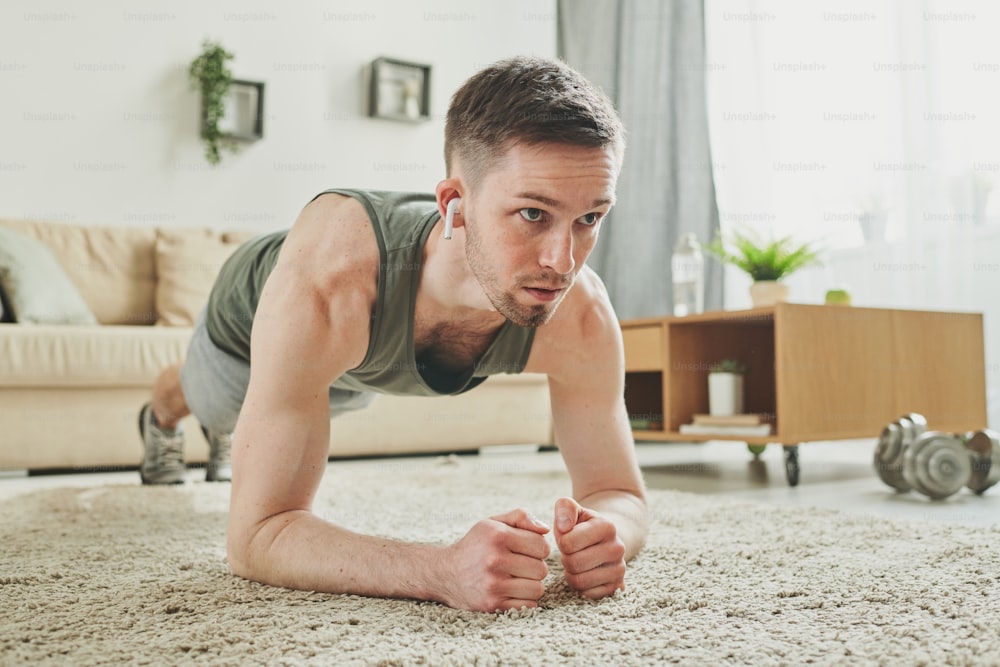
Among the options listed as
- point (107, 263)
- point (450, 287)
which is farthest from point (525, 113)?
point (107, 263)

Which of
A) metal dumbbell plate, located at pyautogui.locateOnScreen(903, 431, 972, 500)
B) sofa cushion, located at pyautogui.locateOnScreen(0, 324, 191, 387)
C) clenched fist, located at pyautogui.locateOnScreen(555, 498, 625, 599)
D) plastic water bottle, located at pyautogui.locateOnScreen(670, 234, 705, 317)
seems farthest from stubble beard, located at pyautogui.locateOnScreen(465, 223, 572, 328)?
plastic water bottle, located at pyautogui.locateOnScreen(670, 234, 705, 317)

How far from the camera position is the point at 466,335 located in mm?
1271

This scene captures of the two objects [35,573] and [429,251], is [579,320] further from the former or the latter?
[35,573]

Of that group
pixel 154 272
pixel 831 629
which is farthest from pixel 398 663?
pixel 154 272

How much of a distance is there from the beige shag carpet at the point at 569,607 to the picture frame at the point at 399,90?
9.86 feet

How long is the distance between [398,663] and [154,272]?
123 inches

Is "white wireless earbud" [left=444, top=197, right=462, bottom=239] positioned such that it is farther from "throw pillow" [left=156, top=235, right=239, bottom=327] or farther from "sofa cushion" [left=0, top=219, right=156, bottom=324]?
"sofa cushion" [left=0, top=219, right=156, bottom=324]

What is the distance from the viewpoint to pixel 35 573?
1171mm

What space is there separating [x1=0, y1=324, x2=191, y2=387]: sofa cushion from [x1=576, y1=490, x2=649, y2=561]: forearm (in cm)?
166

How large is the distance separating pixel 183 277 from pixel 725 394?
85.0 inches

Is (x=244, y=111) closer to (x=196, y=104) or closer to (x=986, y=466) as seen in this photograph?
(x=196, y=104)

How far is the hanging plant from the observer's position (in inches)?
150

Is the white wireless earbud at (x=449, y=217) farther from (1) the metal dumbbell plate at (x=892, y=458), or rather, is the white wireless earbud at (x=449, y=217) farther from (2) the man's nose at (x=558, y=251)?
(1) the metal dumbbell plate at (x=892, y=458)

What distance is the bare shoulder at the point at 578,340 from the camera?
1284mm
